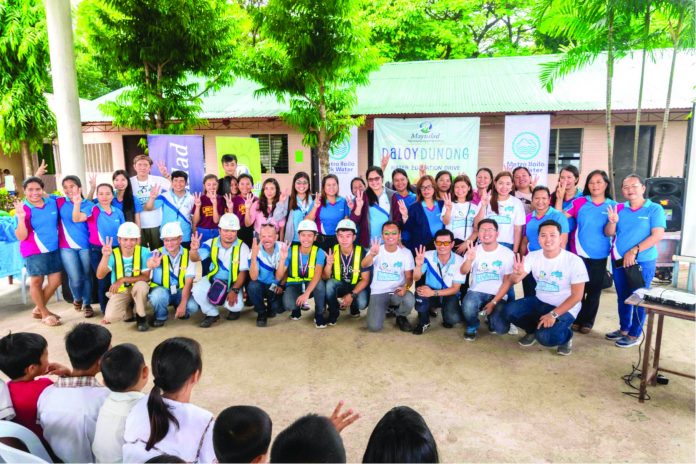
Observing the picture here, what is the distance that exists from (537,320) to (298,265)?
2.37m

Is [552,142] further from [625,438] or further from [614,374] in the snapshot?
[625,438]

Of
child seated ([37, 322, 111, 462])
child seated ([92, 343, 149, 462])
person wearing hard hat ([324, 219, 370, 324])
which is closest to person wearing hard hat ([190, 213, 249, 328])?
person wearing hard hat ([324, 219, 370, 324])

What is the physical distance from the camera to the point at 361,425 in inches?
119

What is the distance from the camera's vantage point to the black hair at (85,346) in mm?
2238

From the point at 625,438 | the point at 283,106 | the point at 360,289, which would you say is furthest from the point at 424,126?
the point at 625,438

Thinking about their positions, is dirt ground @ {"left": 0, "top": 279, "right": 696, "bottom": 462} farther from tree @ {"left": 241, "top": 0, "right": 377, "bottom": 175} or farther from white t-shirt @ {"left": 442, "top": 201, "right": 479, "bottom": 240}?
tree @ {"left": 241, "top": 0, "right": 377, "bottom": 175}

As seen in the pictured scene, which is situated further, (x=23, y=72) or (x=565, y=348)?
(x=23, y=72)

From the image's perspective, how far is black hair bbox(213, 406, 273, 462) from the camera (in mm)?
1577

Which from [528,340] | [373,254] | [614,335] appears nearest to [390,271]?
[373,254]

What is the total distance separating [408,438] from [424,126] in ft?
31.1

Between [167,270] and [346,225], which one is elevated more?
[346,225]

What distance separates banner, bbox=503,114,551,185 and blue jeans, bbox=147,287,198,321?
7.30 meters

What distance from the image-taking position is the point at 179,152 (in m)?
6.64

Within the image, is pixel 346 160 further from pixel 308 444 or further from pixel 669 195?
pixel 308 444
